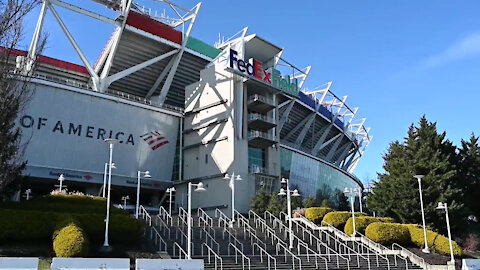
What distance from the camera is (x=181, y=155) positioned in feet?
173

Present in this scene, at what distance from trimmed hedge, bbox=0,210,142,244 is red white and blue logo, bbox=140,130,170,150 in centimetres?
2681

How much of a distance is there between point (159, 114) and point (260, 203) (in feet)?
55.4

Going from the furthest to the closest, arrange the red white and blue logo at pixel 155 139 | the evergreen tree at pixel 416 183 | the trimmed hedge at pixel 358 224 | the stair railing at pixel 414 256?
the red white and blue logo at pixel 155 139 < the evergreen tree at pixel 416 183 < the trimmed hedge at pixel 358 224 < the stair railing at pixel 414 256

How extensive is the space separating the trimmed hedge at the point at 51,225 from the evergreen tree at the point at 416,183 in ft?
70.1

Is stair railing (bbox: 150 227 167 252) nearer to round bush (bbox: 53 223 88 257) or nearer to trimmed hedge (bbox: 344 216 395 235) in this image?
round bush (bbox: 53 223 88 257)

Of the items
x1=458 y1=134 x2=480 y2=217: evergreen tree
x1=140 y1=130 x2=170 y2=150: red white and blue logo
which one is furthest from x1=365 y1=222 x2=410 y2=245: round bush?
x1=140 y1=130 x2=170 y2=150: red white and blue logo

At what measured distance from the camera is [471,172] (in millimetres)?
40875

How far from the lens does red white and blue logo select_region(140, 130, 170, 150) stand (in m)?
50.2

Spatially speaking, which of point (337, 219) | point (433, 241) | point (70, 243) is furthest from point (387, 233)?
point (70, 243)

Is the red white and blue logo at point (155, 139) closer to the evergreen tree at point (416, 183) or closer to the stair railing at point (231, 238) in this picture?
the stair railing at point (231, 238)

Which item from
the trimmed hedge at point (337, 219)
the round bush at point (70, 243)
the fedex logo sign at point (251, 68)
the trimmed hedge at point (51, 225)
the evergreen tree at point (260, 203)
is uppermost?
the fedex logo sign at point (251, 68)

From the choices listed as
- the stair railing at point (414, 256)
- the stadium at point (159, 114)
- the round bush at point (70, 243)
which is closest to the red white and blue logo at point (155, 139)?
the stadium at point (159, 114)

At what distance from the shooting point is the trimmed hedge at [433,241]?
28.1 meters

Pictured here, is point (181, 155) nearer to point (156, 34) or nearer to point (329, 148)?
point (156, 34)
